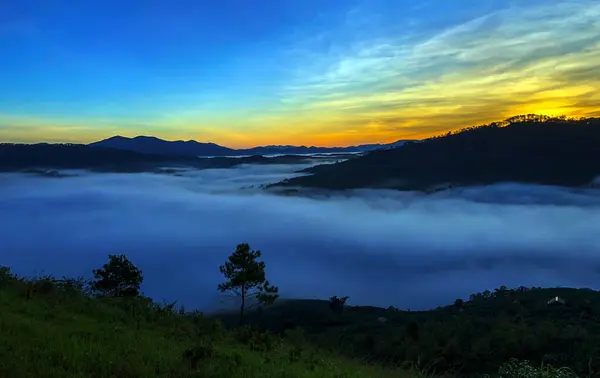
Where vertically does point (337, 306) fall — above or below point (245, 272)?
below

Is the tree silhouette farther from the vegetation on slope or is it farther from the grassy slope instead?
the grassy slope

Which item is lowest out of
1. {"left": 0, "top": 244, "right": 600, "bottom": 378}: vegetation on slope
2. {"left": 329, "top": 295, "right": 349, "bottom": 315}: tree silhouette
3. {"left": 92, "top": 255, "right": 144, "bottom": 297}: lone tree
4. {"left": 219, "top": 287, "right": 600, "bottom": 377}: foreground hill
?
A: {"left": 329, "top": 295, "right": 349, "bottom": 315}: tree silhouette

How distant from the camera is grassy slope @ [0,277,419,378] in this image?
19.2 ft

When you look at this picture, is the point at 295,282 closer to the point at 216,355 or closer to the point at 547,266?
the point at 547,266

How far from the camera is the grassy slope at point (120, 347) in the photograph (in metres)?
5.87

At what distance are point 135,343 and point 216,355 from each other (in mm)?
1358

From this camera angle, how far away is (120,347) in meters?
6.99

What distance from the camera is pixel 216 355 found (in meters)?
7.22

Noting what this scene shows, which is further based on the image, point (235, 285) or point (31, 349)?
point (235, 285)

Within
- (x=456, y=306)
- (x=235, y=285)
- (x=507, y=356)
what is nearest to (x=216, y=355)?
(x=507, y=356)

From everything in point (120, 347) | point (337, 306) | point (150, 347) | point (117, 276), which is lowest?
point (337, 306)

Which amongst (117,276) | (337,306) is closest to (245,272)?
(117,276)

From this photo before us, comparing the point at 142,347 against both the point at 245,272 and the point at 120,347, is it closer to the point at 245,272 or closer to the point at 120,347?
the point at 120,347

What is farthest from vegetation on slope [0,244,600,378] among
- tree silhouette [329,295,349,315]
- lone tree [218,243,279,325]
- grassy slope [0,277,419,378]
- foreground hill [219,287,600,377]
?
tree silhouette [329,295,349,315]
